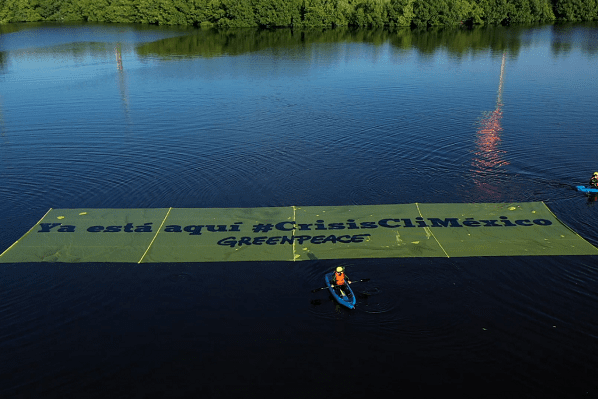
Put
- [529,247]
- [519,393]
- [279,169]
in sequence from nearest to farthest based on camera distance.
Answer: [519,393], [529,247], [279,169]

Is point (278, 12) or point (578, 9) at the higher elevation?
point (578, 9)

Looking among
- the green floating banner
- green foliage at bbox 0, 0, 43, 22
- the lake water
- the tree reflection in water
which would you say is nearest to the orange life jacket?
the lake water

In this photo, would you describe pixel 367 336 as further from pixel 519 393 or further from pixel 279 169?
pixel 279 169

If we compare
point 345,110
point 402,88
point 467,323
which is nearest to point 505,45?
point 402,88

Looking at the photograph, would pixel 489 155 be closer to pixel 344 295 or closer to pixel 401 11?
pixel 344 295

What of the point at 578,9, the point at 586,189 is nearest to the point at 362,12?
the point at 578,9

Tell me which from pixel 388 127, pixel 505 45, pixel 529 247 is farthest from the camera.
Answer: pixel 505 45
